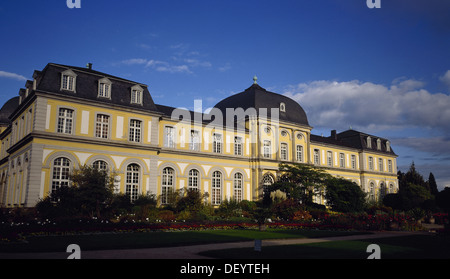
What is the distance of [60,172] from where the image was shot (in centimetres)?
2564

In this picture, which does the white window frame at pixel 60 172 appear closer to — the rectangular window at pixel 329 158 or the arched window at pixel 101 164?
the arched window at pixel 101 164

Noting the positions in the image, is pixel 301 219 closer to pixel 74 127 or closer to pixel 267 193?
pixel 267 193

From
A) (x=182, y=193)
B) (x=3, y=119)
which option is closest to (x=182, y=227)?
(x=182, y=193)

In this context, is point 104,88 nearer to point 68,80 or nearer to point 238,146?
→ point 68,80

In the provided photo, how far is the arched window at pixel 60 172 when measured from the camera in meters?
25.3

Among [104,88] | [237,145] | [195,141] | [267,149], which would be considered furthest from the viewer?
[267,149]

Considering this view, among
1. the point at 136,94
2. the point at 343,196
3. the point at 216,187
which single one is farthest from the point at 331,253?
the point at 343,196

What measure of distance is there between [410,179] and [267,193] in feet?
124

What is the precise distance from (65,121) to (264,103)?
Result: 21.6 meters

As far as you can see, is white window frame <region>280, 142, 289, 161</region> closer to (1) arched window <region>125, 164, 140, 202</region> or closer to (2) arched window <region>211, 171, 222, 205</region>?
(2) arched window <region>211, 171, 222, 205</region>

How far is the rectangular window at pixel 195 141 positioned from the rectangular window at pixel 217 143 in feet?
6.84

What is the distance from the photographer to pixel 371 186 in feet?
181

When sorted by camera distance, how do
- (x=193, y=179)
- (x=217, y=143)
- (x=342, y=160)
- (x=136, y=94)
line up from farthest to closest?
(x=342, y=160)
(x=217, y=143)
(x=193, y=179)
(x=136, y=94)
